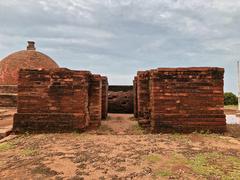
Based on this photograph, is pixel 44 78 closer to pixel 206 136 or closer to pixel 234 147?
pixel 206 136

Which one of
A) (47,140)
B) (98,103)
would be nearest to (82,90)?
(98,103)

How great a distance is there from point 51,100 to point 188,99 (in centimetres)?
337

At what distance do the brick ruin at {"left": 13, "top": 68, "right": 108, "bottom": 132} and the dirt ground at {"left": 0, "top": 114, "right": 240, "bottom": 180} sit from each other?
675 millimetres

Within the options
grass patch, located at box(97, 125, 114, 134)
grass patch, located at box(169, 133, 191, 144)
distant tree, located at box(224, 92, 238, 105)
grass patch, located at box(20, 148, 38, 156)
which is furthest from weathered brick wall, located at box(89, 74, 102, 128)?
distant tree, located at box(224, 92, 238, 105)

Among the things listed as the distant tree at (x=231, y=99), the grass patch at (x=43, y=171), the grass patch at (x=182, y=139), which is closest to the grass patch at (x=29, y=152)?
the grass patch at (x=43, y=171)

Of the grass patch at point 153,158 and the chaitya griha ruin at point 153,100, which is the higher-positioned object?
the chaitya griha ruin at point 153,100

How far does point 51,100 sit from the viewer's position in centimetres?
579

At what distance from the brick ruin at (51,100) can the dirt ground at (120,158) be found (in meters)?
0.67

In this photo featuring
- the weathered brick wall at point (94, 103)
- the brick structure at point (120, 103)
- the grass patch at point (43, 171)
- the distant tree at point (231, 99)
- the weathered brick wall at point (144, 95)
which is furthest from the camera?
the distant tree at point (231, 99)

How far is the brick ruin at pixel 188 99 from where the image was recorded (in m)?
5.62

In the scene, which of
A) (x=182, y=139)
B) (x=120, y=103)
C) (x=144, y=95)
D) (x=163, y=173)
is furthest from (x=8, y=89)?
(x=163, y=173)

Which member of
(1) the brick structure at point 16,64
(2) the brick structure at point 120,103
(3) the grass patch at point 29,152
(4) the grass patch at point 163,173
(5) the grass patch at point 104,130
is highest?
(1) the brick structure at point 16,64

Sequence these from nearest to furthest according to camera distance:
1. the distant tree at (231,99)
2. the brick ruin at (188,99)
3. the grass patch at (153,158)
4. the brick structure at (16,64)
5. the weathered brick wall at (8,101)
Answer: the grass patch at (153,158) → the brick ruin at (188,99) → the weathered brick wall at (8,101) → the brick structure at (16,64) → the distant tree at (231,99)

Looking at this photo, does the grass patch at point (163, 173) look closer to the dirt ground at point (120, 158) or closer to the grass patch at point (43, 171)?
the dirt ground at point (120, 158)
